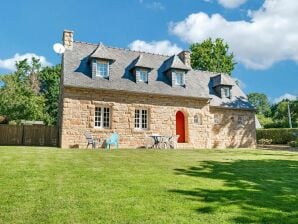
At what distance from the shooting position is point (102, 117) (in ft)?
66.2

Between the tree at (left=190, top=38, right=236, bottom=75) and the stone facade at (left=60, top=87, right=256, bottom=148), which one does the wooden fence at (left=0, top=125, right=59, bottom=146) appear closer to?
the stone facade at (left=60, top=87, right=256, bottom=148)

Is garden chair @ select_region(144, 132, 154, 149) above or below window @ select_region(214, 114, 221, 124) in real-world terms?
below

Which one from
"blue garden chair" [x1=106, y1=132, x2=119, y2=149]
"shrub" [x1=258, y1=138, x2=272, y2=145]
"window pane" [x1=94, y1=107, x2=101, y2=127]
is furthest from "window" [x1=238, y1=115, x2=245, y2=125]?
"window pane" [x1=94, y1=107, x2=101, y2=127]

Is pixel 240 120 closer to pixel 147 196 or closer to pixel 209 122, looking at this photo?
pixel 209 122

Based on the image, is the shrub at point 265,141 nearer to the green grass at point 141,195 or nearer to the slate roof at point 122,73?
the slate roof at point 122,73

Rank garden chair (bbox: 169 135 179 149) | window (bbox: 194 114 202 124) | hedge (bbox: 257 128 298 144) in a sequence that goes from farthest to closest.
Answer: hedge (bbox: 257 128 298 144), window (bbox: 194 114 202 124), garden chair (bbox: 169 135 179 149)

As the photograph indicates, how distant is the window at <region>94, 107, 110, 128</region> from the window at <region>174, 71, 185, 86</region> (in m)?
6.26

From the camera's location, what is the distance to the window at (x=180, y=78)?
2331 centimetres

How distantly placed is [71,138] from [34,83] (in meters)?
33.3

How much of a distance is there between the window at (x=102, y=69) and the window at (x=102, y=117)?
2.46 metres

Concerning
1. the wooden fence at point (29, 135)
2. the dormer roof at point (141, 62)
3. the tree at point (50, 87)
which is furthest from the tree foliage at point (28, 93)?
the dormer roof at point (141, 62)

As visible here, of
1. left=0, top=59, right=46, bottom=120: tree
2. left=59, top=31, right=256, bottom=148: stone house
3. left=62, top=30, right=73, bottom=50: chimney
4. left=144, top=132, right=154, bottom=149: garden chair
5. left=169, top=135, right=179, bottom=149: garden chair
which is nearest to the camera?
left=59, top=31, right=256, bottom=148: stone house

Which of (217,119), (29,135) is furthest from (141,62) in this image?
(29,135)

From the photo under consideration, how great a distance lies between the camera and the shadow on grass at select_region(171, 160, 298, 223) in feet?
17.4
